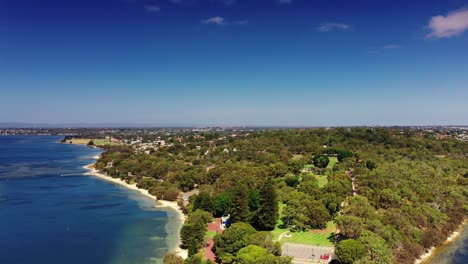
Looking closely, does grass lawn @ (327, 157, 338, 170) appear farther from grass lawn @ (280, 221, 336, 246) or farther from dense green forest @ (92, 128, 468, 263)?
grass lawn @ (280, 221, 336, 246)

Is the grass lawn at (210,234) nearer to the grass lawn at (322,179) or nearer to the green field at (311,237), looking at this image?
the green field at (311,237)

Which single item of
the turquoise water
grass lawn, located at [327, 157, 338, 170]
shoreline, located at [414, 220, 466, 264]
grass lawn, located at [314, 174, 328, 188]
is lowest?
the turquoise water

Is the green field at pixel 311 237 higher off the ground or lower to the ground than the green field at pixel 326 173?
lower

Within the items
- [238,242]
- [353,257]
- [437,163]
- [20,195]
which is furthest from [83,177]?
[437,163]

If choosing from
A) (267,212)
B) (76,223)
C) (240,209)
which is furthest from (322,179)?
(76,223)

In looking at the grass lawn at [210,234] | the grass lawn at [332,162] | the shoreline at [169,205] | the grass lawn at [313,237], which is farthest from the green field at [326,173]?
the shoreline at [169,205]

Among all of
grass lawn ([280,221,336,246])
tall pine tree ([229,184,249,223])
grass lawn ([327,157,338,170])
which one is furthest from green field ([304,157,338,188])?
tall pine tree ([229,184,249,223])
